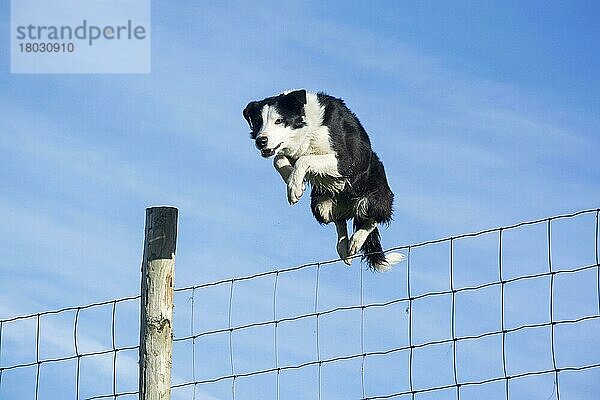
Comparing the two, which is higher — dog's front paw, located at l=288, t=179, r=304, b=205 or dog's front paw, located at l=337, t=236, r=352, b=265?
dog's front paw, located at l=288, t=179, r=304, b=205

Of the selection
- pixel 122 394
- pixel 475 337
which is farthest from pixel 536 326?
pixel 122 394

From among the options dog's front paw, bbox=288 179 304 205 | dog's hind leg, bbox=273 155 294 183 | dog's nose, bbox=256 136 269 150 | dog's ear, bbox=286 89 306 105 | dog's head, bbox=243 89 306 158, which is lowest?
dog's front paw, bbox=288 179 304 205

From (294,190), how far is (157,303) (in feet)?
5.16

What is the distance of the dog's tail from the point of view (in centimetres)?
679

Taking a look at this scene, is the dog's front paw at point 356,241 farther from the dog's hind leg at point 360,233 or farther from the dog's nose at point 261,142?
the dog's nose at point 261,142

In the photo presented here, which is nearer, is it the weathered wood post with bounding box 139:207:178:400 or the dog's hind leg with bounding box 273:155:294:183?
the weathered wood post with bounding box 139:207:178:400

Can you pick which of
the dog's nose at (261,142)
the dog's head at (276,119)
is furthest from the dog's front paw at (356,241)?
the dog's nose at (261,142)

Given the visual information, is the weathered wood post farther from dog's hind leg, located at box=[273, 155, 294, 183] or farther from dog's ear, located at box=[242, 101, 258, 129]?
→ dog's ear, located at box=[242, 101, 258, 129]

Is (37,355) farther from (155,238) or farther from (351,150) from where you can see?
(351,150)

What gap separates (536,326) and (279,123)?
2623 millimetres

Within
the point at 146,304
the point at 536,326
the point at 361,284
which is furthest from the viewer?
the point at 361,284

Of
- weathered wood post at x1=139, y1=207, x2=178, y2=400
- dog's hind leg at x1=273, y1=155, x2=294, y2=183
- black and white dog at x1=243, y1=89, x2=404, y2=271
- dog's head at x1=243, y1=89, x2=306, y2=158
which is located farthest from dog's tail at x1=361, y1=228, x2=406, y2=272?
weathered wood post at x1=139, y1=207, x2=178, y2=400

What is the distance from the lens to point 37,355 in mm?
5715

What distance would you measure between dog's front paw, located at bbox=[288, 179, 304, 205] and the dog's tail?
0.80 metres
